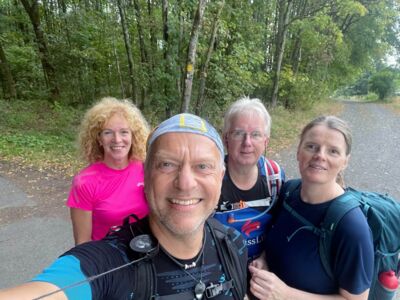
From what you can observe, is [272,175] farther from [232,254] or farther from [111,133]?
[111,133]

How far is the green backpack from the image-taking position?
1.60m

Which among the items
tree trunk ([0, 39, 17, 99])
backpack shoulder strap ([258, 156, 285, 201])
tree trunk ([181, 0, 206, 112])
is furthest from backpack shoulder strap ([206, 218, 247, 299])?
tree trunk ([0, 39, 17, 99])

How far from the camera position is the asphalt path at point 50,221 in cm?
373

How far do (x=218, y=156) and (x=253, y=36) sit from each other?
11.6 m

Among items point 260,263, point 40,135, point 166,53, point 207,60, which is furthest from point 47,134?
point 260,263

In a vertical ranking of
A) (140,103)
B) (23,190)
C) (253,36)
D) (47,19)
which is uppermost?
(47,19)

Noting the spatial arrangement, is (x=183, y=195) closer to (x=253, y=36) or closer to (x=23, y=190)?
(x=23, y=190)

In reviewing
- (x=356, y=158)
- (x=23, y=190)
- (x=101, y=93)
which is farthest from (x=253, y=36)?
(x=23, y=190)

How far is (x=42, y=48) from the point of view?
1330 cm

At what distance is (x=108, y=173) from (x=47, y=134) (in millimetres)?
9131

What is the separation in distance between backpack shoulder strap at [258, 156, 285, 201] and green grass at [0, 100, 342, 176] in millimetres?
5677

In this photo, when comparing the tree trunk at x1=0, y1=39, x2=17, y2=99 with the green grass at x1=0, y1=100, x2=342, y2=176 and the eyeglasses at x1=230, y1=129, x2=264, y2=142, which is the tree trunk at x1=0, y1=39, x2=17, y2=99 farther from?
the eyeglasses at x1=230, y1=129, x2=264, y2=142

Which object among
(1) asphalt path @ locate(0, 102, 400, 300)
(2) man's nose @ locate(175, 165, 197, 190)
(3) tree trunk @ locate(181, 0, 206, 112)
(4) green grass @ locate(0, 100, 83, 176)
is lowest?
(1) asphalt path @ locate(0, 102, 400, 300)

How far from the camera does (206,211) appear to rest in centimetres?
143
